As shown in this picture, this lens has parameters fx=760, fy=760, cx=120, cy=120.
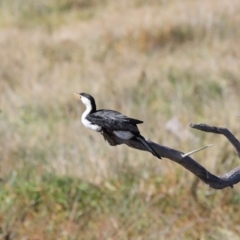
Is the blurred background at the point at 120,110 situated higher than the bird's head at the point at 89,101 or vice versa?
the bird's head at the point at 89,101

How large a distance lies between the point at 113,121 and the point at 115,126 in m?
0.03

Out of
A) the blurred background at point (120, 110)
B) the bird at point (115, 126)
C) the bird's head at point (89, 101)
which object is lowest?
the blurred background at point (120, 110)

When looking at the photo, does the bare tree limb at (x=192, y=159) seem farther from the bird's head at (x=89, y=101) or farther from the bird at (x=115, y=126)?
the bird's head at (x=89, y=101)

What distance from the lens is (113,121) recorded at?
2395mm

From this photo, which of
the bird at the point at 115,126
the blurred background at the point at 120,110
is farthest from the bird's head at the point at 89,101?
the blurred background at the point at 120,110

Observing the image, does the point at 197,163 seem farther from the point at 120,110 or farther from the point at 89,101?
the point at 120,110

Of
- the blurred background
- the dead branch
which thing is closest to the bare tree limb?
the dead branch

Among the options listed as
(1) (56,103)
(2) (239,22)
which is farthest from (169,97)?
(2) (239,22)

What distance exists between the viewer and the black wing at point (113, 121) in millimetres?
2355

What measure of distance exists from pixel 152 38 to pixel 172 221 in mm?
6532

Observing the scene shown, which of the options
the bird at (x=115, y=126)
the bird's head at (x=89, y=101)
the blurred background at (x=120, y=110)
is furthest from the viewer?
the blurred background at (x=120, y=110)

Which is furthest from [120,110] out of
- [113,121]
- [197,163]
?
[113,121]

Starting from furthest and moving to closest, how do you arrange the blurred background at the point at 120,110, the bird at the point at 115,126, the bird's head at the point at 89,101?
the blurred background at the point at 120,110, the bird's head at the point at 89,101, the bird at the point at 115,126

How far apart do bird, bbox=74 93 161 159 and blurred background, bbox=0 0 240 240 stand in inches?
79.3
